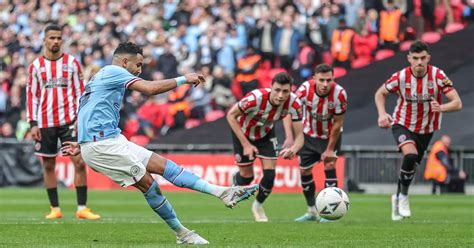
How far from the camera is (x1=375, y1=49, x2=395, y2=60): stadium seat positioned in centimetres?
2747

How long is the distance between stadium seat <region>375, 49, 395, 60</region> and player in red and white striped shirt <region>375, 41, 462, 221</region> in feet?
37.7

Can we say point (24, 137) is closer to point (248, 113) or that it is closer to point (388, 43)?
point (388, 43)

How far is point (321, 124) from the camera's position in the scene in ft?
53.0

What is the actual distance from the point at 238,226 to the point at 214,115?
15.3 m

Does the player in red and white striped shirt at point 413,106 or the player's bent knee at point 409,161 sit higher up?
the player in red and white striped shirt at point 413,106

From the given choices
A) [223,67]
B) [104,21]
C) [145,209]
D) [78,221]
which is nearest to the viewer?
[78,221]

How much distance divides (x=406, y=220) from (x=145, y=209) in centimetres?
500

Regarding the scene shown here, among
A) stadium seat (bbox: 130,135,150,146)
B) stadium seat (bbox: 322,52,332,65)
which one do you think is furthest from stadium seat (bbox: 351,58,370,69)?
stadium seat (bbox: 130,135,150,146)

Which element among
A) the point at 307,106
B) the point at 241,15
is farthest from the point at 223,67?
the point at 307,106

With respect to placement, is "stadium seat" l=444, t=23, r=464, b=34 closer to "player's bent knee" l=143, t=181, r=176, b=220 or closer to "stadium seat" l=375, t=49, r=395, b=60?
"stadium seat" l=375, t=49, r=395, b=60

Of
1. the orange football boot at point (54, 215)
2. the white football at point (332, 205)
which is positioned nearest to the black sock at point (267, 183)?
the orange football boot at point (54, 215)

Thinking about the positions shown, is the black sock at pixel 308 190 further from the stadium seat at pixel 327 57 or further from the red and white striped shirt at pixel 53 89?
the stadium seat at pixel 327 57

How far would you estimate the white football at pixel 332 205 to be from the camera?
12.7 meters

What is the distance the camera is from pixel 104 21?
3275 centimetres
